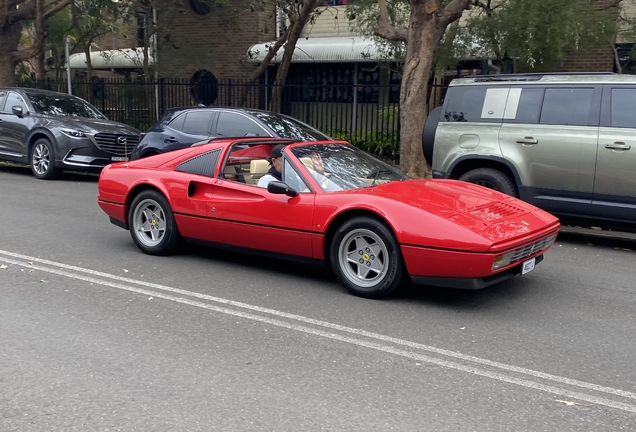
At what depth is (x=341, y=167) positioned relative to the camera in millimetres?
6781

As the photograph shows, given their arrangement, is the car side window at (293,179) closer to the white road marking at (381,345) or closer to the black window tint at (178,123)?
the white road marking at (381,345)

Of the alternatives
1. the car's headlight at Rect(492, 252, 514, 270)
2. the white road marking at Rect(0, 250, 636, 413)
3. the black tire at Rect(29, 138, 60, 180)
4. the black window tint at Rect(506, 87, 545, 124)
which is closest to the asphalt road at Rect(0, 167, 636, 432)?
the white road marking at Rect(0, 250, 636, 413)

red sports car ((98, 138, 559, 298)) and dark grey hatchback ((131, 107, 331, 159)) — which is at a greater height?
dark grey hatchback ((131, 107, 331, 159))

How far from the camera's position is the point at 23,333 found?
202 inches

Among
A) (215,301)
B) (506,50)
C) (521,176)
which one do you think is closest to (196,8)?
(506,50)

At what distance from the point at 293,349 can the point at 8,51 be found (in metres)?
18.4

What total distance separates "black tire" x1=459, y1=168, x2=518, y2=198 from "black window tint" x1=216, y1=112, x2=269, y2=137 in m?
3.52

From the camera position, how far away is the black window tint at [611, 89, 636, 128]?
8.12 meters

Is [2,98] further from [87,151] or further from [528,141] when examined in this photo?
[528,141]

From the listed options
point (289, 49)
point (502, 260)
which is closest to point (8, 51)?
point (289, 49)

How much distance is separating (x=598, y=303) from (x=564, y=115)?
328cm

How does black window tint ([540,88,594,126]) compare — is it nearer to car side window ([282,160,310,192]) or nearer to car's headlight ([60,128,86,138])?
car side window ([282,160,310,192])

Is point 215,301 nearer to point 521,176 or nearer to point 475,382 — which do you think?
point 475,382

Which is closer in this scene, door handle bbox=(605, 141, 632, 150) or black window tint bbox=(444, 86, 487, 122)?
door handle bbox=(605, 141, 632, 150)
